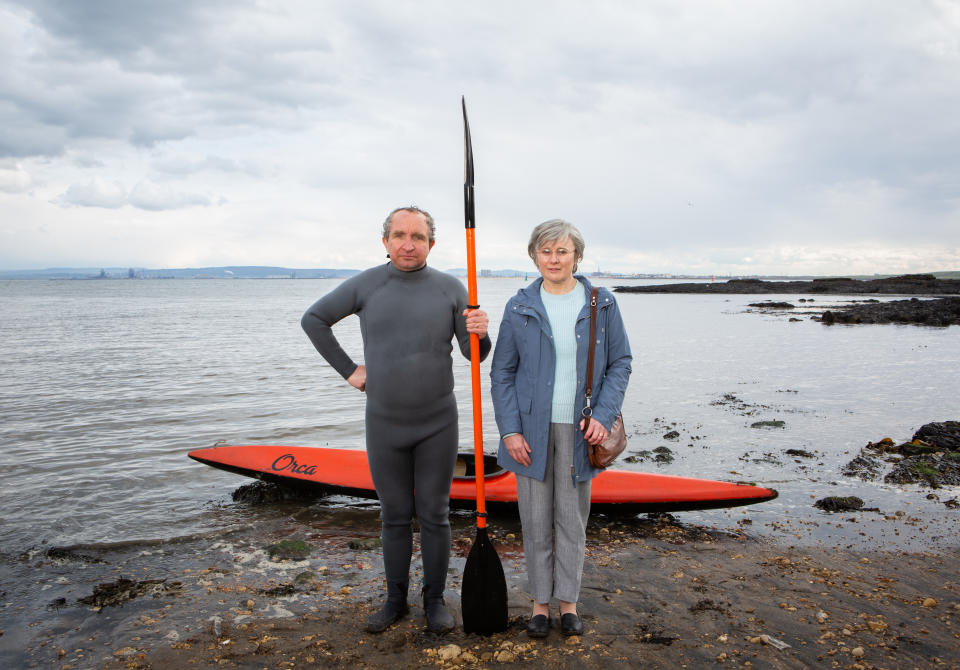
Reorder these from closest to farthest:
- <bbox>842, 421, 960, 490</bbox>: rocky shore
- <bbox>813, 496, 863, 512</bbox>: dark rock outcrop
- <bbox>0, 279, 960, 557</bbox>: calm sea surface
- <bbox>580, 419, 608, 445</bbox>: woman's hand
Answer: <bbox>580, 419, 608, 445</bbox>: woman's hand → <bbox>813, 496, 863, 512</bbox>: dark rock outcrop → <bbox>0, 279, 960, 557</bbox>: calm sea surface → <bbox>842, 421, 960, 490</bbox>: rocky shore

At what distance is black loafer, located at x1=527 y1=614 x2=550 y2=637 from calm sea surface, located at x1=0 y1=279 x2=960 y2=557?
9.66ft

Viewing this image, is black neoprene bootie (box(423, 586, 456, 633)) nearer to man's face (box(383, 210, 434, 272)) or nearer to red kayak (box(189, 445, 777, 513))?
man's face (box(383, 210, 434, 272))

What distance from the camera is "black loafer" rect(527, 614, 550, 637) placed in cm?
335

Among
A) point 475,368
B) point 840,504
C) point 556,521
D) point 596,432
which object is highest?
point 475,368

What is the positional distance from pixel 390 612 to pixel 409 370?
1.47 m

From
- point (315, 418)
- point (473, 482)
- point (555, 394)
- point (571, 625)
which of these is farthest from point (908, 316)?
point (555, 394)

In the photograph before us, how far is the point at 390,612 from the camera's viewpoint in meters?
3.62

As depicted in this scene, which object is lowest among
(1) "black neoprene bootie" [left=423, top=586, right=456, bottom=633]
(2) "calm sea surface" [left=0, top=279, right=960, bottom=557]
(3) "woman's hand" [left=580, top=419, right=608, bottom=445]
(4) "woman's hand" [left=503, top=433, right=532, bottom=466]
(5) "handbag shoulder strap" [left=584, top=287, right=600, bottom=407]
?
(2) "calm sea surface" [left=0, top=279, right=960, bottom=557]

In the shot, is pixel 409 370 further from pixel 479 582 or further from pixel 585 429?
pixel 479 582

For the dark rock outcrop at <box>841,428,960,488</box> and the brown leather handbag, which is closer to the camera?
the brown leather handbag

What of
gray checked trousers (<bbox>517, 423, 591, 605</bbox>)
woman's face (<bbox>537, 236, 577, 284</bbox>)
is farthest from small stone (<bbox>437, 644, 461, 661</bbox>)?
woman's face (<bbox>537, 236, 577, 284</bbox>)

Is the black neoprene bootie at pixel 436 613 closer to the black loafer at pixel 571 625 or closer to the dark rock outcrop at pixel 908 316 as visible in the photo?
the black loafer at pixel 571 625

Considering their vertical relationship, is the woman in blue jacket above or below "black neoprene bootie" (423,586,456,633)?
above

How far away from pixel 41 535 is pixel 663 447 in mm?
7203
